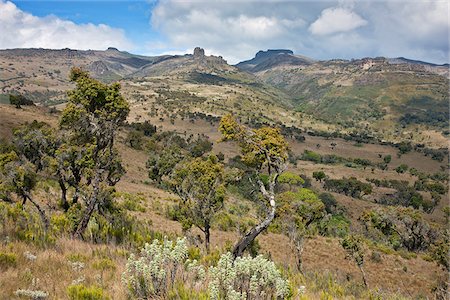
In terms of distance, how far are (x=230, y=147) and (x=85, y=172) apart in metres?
85.7

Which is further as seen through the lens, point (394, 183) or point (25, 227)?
point (394, 183)

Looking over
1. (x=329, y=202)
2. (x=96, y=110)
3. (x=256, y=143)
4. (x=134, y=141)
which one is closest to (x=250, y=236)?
(x=256, y=143)

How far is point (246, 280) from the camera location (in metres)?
4.41

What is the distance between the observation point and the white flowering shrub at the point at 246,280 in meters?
4.14

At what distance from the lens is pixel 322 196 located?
187 feet

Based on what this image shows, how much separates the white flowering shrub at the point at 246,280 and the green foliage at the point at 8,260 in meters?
3.20

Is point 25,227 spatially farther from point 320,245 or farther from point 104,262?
point 320,245

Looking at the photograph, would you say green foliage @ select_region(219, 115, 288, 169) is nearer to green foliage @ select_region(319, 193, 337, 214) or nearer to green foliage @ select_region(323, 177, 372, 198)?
green foliage @ select_region(319, 193, 337, 214)

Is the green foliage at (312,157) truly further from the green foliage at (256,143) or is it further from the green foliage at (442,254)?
the green foliage at (256,143)

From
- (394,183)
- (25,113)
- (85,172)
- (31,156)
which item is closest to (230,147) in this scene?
(394,183)

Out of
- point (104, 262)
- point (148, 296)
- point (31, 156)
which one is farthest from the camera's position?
point (31, 156)

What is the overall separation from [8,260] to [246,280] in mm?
3723

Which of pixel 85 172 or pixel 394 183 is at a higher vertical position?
pixel 85 172

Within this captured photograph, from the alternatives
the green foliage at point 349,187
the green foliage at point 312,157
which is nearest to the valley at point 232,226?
the green foliage at point 349,187
